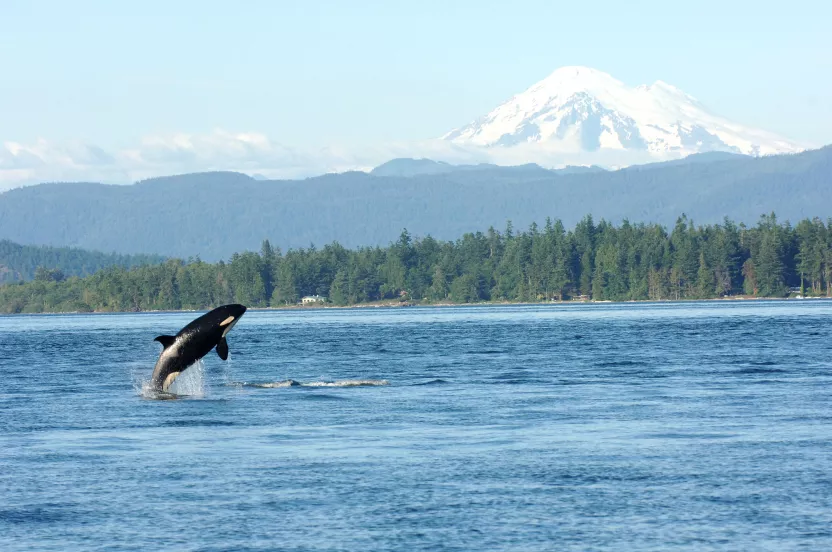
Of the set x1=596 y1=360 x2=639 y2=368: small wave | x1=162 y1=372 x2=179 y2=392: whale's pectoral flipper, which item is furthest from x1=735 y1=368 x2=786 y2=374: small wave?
x1=162 y1=372 x2=179 y2=392: whale's pectoral flipper

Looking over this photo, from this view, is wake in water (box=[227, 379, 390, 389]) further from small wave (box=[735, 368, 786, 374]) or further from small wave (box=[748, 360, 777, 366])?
small wave (box=[748, 360, 777, 366])

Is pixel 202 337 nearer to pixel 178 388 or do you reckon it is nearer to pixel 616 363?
pixel 178 388

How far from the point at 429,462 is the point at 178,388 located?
23708 mm

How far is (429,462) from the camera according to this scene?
32438 mm

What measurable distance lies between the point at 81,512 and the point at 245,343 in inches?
3208

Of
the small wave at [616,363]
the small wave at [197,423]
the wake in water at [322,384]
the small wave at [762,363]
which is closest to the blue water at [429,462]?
the small wave at [197,423]

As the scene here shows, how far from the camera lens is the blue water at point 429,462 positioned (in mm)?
25172

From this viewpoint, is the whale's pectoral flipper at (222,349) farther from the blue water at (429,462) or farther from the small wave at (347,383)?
the small wave at (347,383)

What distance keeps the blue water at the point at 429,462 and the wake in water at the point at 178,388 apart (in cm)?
37

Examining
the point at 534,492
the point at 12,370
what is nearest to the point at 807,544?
the point at 534,492

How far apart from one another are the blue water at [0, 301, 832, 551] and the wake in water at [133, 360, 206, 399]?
1.20ft

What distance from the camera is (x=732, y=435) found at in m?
36.2

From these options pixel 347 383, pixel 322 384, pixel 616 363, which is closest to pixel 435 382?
pixel 347 383

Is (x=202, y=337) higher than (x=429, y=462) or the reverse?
higher
